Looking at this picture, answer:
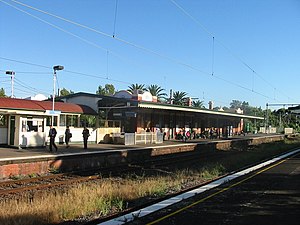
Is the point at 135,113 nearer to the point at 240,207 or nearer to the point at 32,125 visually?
the point at 32,125

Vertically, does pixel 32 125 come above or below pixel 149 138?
above

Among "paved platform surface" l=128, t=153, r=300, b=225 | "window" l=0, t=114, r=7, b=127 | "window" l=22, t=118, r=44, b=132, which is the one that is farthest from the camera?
"window" l=0, t=114, r=7, b=127

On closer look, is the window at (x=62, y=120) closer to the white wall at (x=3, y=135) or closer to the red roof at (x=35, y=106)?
the red roof at (x=35, y=106)

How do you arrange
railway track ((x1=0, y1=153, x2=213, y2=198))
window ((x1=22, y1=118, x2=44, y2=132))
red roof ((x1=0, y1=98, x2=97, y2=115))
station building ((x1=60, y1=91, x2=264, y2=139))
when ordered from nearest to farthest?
railway track ((x1=0, y1=153, x2=213, y2=198)) < window ((x1=22, y1=118, x2=44, y2=132)) < red roof ((x1=0, y1=98, x2=97, y2=115)) < station building ((x1=60, y1=91, x2=264, y2=139))

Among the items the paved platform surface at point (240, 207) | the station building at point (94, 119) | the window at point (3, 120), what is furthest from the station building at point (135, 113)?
the paved platform surface at point (240, 207)

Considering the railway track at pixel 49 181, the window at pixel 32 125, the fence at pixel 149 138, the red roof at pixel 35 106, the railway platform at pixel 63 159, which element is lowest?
the railway track at pixel 49 181

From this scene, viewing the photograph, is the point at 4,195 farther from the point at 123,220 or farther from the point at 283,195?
the point at 283,195

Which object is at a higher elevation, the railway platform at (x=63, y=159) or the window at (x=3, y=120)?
the window at (x=3, y=120)

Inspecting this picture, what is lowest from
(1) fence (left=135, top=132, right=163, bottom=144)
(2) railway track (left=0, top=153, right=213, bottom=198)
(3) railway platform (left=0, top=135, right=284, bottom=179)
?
(2) railway track (left=0, top=153, right=213, bottom=198)

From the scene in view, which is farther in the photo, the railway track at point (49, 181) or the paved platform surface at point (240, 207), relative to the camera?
the railway track at point (49, 181)

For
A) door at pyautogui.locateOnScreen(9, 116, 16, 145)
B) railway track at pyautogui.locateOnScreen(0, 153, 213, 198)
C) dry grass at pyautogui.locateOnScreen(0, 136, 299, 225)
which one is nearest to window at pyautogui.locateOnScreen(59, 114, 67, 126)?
door at pyautogui.locateOnScreen(9, 116, 16, 145)

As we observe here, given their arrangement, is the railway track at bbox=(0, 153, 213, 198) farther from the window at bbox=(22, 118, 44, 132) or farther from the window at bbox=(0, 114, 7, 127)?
the window at bbox=(0, 114, 7, 127)

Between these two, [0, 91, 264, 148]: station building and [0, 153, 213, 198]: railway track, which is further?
[0, 91, 264, 148]: station building

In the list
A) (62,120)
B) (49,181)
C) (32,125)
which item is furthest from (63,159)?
A: (62,120)
